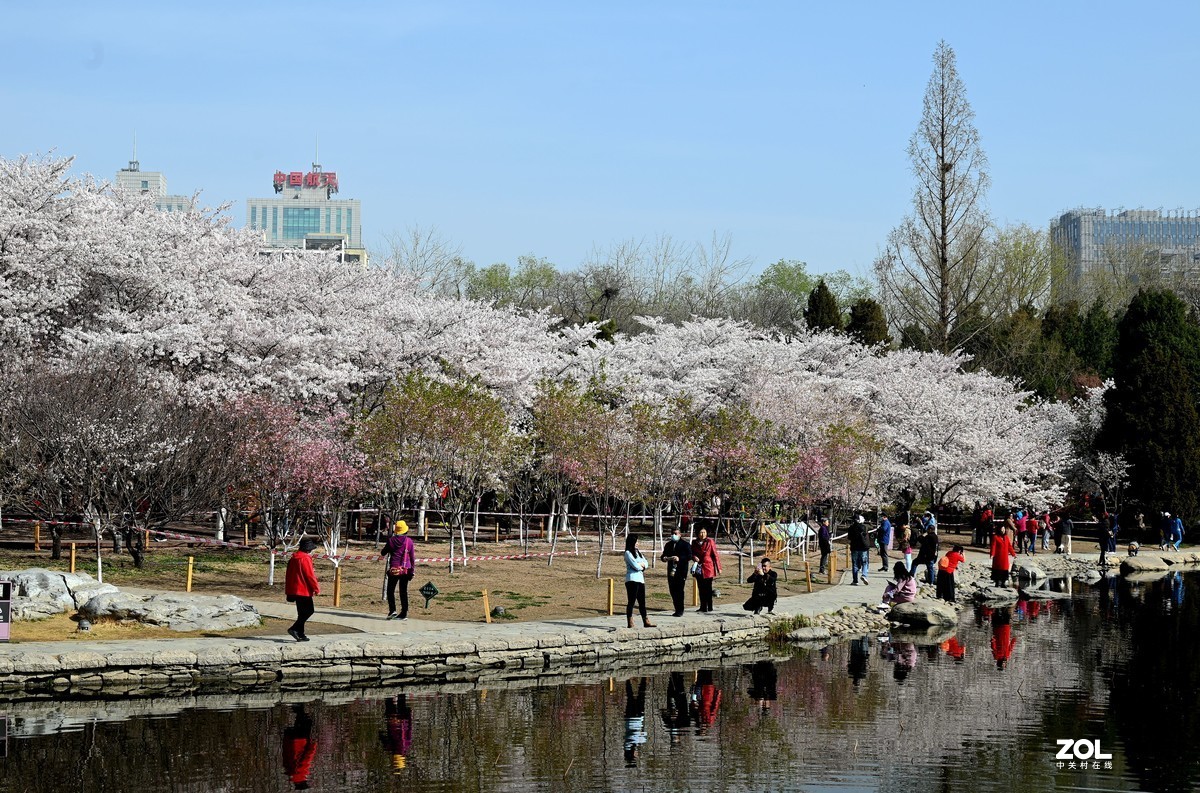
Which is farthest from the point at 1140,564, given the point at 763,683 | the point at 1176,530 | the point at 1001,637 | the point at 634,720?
the point at 634,720

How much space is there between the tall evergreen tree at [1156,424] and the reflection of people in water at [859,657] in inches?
1133

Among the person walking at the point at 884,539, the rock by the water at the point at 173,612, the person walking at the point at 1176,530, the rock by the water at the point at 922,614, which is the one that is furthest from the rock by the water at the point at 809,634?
the person walking at the point at 1176,530

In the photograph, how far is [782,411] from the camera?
143ft

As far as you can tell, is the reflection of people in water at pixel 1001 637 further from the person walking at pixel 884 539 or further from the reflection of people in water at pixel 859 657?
the person walking at pixel 884 539

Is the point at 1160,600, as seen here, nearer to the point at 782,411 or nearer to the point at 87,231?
the point at 782,411

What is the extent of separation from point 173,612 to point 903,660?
39.0 ft

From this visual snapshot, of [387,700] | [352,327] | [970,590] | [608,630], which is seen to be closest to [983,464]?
[970,590]

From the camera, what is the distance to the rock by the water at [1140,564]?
41.5 meters

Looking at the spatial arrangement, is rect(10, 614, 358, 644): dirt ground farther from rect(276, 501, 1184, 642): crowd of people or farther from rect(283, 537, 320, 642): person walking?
rect(283, 537, 320, 642): person walking

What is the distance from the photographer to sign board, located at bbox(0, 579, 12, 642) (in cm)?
1861

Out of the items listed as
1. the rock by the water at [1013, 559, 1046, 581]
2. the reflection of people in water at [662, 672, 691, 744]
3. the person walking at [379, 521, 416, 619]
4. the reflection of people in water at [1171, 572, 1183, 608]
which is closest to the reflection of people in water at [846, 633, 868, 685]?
the reflection of people in water at [662, 672, 691, 744]

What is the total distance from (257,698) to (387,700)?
5.56 ft

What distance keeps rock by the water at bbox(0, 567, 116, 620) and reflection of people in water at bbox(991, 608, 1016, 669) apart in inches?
585

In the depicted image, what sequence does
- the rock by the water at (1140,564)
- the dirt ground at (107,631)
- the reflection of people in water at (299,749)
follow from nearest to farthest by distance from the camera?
the reflection of people in water at (299,749) → the dirt ground at (107,631) → the rock by the water at (1140,564)
